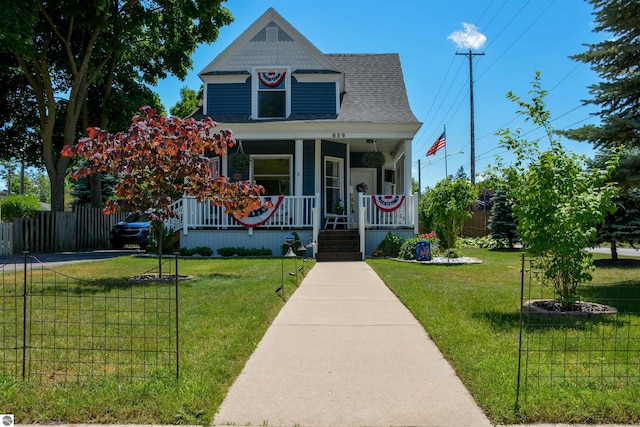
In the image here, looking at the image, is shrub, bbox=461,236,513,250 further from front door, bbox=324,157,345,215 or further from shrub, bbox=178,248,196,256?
shrub, bbox=178,248,196,256

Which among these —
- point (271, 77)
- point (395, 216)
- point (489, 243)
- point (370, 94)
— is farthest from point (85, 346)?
point (489, 243)

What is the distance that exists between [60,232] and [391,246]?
43.0ft

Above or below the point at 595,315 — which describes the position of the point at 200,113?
above

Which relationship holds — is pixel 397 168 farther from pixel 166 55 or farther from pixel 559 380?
pixel 559 380

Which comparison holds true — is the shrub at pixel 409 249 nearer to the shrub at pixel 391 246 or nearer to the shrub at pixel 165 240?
the shrub at pixel 391 246

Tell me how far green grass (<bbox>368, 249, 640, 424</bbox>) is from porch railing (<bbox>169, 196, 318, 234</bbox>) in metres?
7.40

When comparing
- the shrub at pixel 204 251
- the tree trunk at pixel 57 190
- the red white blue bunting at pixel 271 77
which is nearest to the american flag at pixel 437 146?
the red white blue bunting at pixel 271 77

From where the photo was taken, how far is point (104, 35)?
19891 millimetres

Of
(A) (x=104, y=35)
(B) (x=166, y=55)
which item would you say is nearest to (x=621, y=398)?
(A) (x=104, y=35)

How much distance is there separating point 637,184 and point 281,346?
24.5 ft

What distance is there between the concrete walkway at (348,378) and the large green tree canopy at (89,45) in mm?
14368

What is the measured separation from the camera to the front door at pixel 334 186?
18203 mm

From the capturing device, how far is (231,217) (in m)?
16.5

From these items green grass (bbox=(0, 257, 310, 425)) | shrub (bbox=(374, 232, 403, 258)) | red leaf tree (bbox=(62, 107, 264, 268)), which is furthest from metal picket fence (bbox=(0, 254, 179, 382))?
shrub (bbox=(374, 232, 403, 258))
